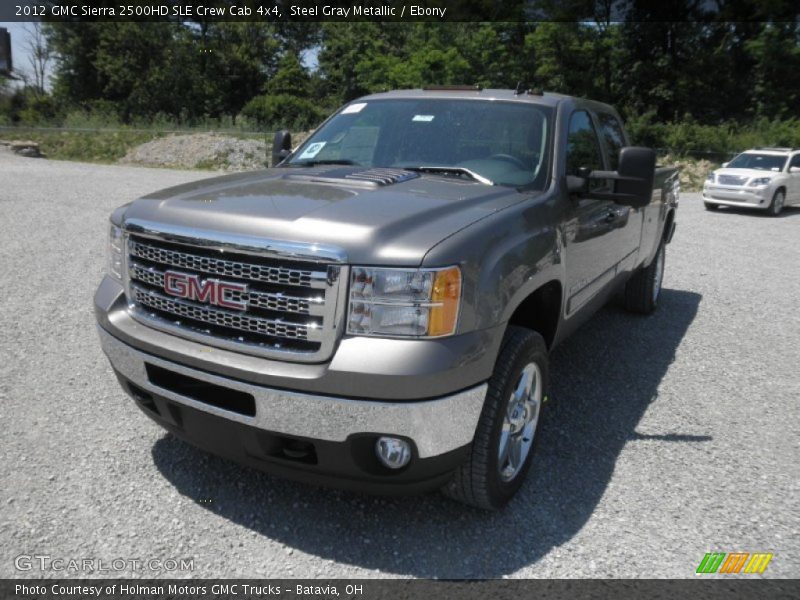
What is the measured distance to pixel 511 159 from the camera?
3.58 m

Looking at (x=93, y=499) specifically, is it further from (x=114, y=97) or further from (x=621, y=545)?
(x=114, y=97)

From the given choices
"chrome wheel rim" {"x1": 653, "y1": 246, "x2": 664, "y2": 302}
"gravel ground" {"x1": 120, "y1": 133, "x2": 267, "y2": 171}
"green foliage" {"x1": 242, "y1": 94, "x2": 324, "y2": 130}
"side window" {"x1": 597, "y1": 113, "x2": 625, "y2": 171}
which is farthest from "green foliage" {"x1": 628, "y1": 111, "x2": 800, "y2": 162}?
"side window" {"x1": 597, "y1": 113, "x2": 625, "y2": 171}

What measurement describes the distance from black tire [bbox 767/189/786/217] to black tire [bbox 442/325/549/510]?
1530 centimetres

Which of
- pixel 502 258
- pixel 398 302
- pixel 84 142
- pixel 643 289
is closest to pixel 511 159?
pixel 502 258

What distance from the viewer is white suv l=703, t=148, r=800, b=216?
1535 cm

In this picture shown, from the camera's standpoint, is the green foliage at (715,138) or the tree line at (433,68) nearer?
the green foliage at (715,138)

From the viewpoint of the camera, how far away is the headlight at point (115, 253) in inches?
120

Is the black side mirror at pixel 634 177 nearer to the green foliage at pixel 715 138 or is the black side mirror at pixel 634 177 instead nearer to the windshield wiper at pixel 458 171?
the windshield wiper at pixel 458 171

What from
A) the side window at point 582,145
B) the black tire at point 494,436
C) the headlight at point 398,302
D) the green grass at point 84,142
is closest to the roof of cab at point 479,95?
the side window at point 582,145

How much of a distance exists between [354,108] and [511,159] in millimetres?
1324

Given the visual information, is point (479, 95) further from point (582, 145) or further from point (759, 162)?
point (759, 162)

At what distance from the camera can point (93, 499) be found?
9.68 feet

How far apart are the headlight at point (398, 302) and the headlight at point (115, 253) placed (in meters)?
1.33

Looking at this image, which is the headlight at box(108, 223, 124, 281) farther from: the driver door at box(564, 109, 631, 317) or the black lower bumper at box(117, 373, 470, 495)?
the driver door at box(564, 109, 631, 317)
